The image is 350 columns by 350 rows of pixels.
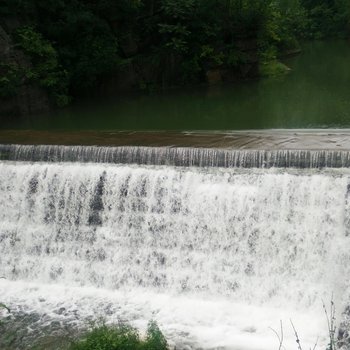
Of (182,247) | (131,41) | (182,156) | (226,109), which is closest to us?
(182,247)

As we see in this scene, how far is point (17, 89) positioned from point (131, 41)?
20.1 ft

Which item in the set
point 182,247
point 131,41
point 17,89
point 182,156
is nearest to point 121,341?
point 182,247

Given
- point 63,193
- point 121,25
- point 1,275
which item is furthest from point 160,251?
point 121,25

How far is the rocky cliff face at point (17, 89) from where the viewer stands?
15.6 metres

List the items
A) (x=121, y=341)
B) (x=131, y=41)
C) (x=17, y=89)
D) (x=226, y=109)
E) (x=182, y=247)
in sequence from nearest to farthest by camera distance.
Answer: (x=121, y=341) → (x=182, y=247) → (x=17, y=89) → (x=226, y=109) → (x=131, y=41)

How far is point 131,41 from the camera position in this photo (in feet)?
67.2

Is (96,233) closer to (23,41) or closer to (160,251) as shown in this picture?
(160,251)

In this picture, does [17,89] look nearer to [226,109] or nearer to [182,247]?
[226,109]

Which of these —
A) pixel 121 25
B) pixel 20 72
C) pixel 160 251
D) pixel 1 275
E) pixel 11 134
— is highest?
pixel 121 25

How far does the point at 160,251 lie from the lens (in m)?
9.49

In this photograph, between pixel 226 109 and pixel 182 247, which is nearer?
pixel 182 247

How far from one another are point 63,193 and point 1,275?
1940 mm

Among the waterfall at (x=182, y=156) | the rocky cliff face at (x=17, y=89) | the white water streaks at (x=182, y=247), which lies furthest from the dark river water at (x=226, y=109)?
the white water streaks at (x=182, y=247)

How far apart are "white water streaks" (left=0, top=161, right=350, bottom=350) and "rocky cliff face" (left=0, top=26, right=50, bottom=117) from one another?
5572mm
